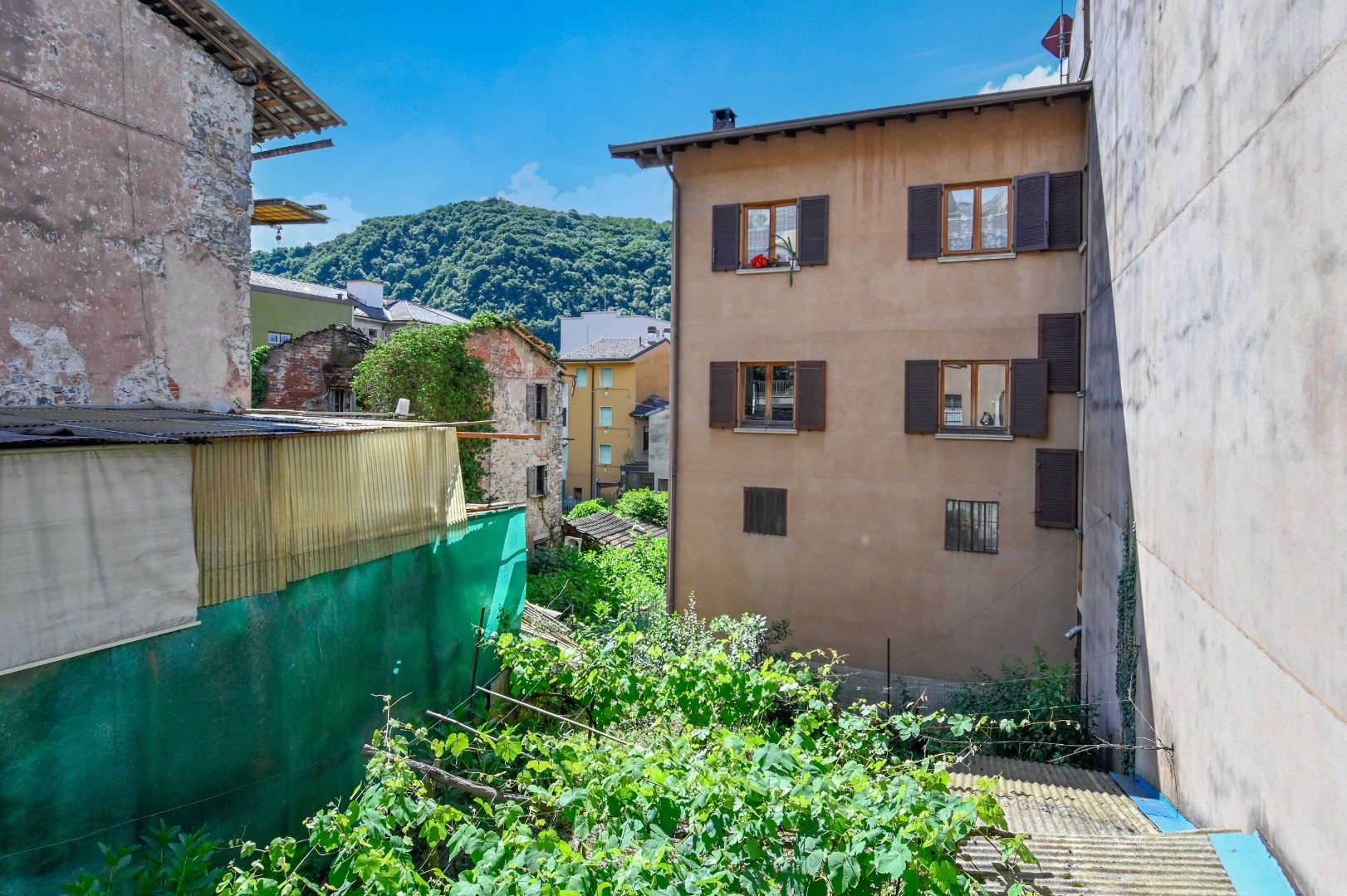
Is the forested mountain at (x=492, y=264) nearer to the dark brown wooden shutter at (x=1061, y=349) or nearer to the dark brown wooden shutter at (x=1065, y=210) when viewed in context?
the dark brown wooden shutter at (x=1065, y=210)

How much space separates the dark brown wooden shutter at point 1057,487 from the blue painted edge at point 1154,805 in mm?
5492

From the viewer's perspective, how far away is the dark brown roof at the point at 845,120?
448 inches

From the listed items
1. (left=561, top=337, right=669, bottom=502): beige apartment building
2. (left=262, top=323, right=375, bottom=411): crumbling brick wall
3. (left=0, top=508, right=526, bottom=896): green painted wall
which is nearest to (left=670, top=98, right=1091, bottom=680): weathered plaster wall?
(left=0, top=508, right=526, bottom=896): green painted wall

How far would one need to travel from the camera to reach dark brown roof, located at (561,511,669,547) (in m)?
24.5

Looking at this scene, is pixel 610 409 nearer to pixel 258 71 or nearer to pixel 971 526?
pixel 971 526

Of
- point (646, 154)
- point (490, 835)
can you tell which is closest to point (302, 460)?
point (490, 835)

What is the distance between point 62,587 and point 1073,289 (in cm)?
1228

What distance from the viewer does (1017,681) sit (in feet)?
34.6

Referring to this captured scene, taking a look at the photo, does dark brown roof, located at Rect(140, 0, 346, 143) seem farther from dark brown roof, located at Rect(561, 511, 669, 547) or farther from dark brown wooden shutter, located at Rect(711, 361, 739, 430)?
dark brown roof, located at Rect(561, 511, 669, 547)

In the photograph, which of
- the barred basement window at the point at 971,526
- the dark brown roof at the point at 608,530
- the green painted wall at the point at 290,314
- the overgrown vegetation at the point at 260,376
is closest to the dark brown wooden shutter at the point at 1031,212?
the barred basement window at the point at 971,526

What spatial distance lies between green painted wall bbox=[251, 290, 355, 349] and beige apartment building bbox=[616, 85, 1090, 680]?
22696mm

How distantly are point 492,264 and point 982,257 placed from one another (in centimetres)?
5492

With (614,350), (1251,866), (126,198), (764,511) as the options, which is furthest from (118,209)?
(614,350)

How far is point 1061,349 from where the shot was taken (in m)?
11.6
